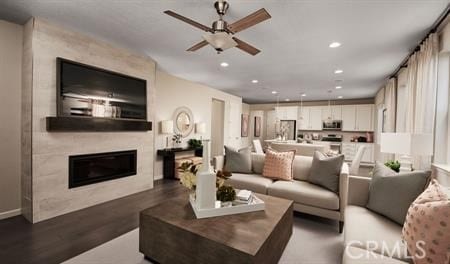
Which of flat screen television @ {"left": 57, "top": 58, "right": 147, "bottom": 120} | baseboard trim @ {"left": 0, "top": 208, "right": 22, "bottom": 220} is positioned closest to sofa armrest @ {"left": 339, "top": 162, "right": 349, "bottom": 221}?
flat screen television @ {"left": 57, "top": 58, "right": 147, "bottom": 120}

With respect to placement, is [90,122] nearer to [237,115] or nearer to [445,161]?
[445,161]

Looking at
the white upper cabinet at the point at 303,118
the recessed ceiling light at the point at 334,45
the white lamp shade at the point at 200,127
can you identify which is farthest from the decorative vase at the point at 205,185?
the white upper cabinet at the point at 303,118

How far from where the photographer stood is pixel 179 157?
5.37m

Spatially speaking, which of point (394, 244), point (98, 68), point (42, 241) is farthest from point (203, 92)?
point (394, 244)

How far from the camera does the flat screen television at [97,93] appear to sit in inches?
116

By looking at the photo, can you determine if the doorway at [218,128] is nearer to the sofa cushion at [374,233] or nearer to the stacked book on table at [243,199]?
the stacked book on table at [243,199]

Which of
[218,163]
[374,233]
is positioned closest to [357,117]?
[218,163]

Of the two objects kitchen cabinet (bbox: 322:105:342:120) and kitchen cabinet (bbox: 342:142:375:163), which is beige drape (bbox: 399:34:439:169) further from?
kitchen cabinet (bbox: 322:105:342:120)

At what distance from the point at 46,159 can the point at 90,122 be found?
28.7 inches

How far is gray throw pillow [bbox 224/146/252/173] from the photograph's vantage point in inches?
148

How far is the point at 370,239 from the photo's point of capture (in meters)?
1.59

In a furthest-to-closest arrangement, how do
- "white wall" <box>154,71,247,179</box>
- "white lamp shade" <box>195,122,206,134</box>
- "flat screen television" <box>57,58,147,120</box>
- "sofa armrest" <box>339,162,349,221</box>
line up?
"white lamp shade" <box>195,122,206,134</box>
"white wall" <box>154,71,247,179</box>
"flat screen television" <box>57,58,147,120</box>
"sofa armrest" <box>339,162,349,221</box>

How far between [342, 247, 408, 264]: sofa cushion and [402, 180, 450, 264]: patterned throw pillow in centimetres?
14

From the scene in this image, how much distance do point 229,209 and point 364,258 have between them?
106 centimetres
